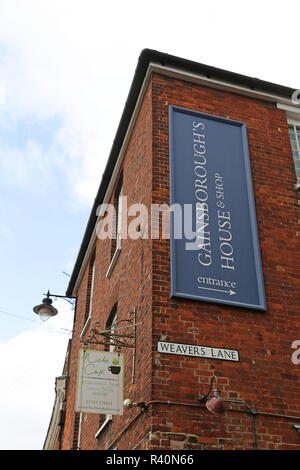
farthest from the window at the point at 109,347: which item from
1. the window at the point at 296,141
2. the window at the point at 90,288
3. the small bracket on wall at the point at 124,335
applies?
the window at the point at 296,141

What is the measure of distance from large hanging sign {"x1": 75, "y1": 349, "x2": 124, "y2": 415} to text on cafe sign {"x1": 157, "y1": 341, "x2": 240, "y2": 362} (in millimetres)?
851

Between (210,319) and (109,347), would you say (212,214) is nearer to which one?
(210,319)

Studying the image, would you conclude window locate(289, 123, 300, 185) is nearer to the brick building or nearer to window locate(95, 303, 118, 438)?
the brick building

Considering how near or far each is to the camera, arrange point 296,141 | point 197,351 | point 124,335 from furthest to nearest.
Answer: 1. point 296,141
2. point 124,335
3. point 197,351

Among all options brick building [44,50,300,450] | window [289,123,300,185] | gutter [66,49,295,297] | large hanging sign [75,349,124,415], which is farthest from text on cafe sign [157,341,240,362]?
gutter [66,49,295,297]

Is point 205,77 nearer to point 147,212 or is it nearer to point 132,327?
point 147,212

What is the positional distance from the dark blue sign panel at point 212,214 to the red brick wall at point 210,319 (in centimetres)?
17

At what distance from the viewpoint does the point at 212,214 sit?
937 centimetres

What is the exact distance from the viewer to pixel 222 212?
31.1 ft

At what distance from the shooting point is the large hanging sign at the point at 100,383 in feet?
26.7

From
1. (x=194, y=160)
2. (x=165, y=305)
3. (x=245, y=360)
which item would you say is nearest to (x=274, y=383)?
(x=245, y=360)

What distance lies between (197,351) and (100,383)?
56.3 inches

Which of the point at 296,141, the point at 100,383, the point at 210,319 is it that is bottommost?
the point at 100,383

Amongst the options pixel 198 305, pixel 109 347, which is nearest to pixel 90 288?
pixel 109 347
